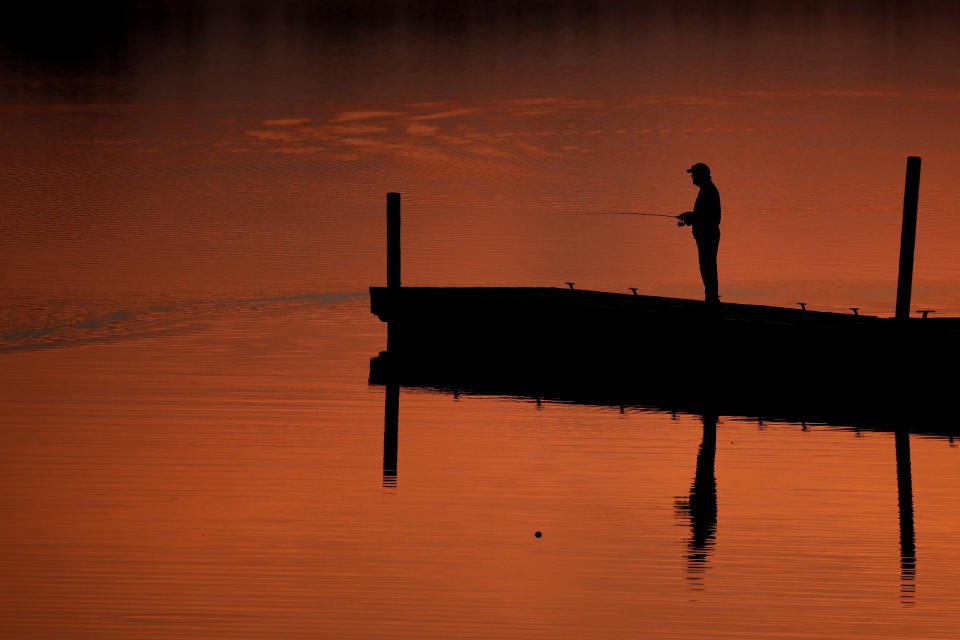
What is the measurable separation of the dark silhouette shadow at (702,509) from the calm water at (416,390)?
0.15 feet

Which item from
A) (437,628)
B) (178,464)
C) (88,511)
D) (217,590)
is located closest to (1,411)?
(178,464)

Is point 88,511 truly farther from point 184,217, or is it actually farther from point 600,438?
point 184,217

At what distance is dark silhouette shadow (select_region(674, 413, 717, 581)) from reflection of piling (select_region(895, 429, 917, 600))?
1.51m

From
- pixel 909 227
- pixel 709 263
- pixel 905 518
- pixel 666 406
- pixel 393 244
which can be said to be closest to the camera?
pixel 905 518

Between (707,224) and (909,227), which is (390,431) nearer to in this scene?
(707,224)

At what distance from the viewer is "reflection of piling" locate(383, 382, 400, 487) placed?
18.2 metres

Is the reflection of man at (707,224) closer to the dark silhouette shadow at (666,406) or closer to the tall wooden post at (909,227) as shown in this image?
the dark silhouette shadow at (666,406)

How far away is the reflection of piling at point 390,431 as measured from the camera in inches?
719

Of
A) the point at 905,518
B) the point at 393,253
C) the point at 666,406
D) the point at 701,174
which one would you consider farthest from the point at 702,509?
the point at 393,253

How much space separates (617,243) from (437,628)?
28352 millimetres

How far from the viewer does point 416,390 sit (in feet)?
78.0

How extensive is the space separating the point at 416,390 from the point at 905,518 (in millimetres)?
8651

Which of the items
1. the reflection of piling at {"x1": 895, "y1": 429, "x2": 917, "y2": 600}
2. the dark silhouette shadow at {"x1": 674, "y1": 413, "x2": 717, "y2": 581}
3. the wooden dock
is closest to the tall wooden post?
the wooden dock

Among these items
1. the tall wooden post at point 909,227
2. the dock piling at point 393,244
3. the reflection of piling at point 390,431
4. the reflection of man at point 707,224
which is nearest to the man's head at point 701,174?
the reflection of man at point 707,224
